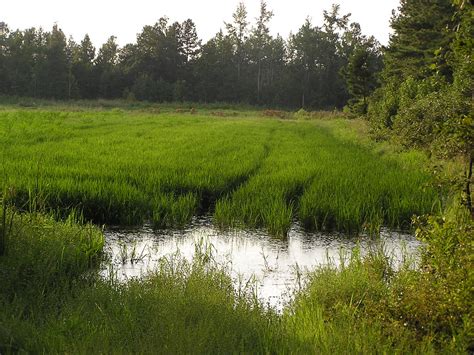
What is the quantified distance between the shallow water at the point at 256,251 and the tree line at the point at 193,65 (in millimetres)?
47709

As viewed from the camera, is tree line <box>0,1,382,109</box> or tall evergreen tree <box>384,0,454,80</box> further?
tree line <box>0,1,382,109</box>

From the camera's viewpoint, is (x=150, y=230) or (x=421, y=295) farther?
(x=150, y=230)

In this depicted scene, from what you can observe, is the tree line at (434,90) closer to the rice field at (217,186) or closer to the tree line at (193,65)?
the rice field at (217,186)

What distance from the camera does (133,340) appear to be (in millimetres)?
3115

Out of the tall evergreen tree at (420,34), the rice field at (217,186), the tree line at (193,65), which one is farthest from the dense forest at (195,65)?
the rice field at (217,186)

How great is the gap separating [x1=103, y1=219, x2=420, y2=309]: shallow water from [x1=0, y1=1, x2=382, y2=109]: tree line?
47709mm

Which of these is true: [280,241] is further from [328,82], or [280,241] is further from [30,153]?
[328,82]

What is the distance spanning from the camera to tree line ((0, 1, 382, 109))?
56.5m

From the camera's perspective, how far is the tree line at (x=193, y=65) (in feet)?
185

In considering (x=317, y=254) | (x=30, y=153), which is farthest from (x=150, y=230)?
(x=30, y=153)

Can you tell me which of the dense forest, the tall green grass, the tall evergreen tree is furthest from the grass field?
the dense forest

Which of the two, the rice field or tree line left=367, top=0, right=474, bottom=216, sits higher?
tree line left=367, top=0, right=474, bottom=216

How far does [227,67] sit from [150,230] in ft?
202

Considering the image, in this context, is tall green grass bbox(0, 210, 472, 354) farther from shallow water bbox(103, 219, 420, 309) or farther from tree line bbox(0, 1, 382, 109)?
tree line bbox(0, 1, 382, 109)
